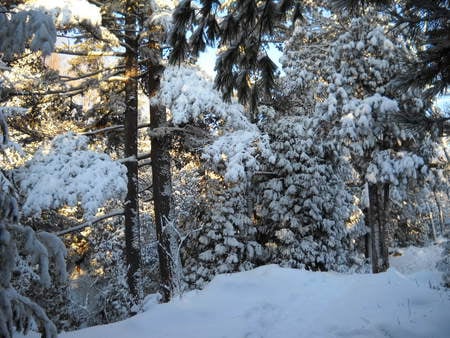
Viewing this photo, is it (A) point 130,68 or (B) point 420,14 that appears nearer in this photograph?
(B) point 420,14

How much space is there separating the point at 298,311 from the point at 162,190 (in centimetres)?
541

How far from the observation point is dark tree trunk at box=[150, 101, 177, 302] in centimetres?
984

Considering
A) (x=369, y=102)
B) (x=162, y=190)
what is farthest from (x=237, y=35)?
(x=369, y=102)

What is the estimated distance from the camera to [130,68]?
10.4 metres

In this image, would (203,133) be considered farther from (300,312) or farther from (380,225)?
(380,225)

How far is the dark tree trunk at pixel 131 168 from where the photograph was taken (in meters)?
9.92

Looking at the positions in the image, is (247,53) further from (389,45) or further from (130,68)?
(389,45)

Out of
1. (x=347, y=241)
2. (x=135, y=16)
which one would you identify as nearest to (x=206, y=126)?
(x=135, y=16)

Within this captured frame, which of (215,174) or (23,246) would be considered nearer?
(23,246)

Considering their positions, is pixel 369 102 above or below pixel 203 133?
above

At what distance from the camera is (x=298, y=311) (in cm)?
560

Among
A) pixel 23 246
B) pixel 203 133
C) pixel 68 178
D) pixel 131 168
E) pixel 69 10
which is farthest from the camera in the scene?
pixel 203 133

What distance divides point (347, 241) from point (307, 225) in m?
2.75

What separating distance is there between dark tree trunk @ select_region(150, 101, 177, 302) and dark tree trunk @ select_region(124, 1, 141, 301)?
1.60 feet
